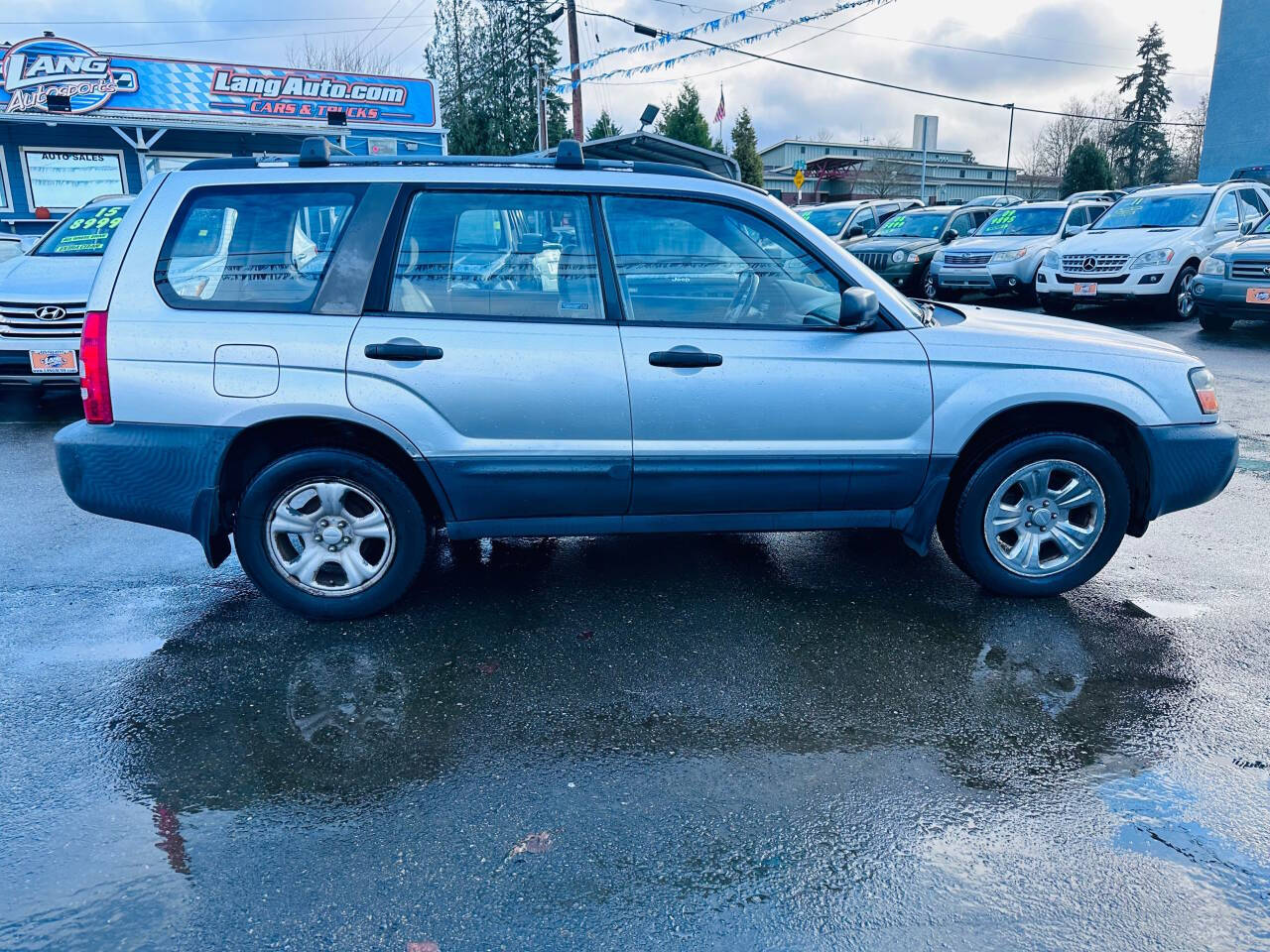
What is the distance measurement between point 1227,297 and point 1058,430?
8.93 metres

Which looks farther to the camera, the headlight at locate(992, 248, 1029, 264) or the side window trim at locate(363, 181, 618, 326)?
the headlight at locate(992, 248, 1029, 264)

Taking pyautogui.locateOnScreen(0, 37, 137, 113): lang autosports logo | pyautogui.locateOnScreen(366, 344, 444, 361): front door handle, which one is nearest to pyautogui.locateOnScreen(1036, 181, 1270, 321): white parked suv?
pyautogui.locateOnScreen(366, 344, 444, 361): front door handle

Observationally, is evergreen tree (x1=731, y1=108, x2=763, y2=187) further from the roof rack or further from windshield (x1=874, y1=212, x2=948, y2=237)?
the roof rack

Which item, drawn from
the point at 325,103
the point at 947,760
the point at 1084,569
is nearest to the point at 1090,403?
the point at 1084,569

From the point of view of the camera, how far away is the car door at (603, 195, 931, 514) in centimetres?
382

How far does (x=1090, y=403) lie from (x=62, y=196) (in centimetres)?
2318

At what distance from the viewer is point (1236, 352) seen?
35.5ft

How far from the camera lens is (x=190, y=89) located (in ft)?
66.8

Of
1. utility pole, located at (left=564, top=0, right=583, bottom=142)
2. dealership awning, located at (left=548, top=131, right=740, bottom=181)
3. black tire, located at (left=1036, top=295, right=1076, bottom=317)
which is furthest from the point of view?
utility pole, located at (left=564, top=0, right=583, bottom=142)

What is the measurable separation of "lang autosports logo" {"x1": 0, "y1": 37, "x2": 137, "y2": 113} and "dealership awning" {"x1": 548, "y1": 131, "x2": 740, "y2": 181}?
12.8 m

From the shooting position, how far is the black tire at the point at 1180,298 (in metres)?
12.9

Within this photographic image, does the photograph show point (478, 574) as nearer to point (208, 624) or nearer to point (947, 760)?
point (208, 624)

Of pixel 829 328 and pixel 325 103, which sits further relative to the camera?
→ pixel 325 103

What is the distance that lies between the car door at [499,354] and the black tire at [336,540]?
201mm
